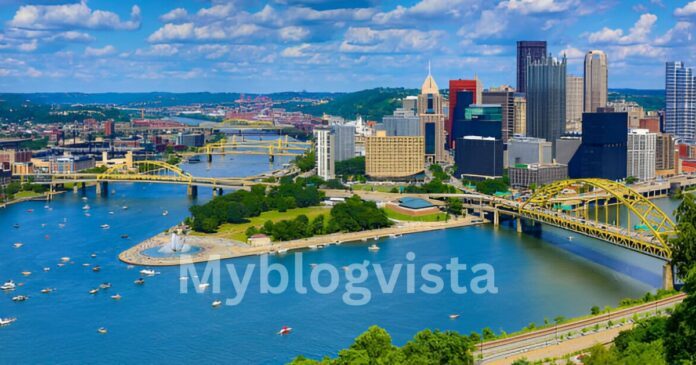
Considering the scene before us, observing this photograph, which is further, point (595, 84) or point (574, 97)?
point (595, 84)

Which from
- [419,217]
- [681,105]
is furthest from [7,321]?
[681,105]

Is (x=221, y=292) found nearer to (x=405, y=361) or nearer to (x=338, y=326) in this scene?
(x=338, y=326)

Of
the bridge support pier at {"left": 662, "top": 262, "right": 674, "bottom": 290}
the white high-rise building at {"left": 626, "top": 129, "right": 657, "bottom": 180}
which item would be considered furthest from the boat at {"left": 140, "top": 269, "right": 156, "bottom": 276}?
the white high-rise building at {"left": 626, "top": 129, "right": 657, "bottom": 180}

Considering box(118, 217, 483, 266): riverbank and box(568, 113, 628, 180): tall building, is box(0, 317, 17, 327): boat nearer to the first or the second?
box(118, 217, 483, 266): riverbank

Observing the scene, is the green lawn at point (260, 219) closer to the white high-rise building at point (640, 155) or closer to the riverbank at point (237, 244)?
the riverbank at point (237, 244)

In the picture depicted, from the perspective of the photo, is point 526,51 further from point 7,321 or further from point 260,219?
point 7,321

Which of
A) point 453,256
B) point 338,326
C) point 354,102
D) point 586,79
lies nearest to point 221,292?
point 338,326

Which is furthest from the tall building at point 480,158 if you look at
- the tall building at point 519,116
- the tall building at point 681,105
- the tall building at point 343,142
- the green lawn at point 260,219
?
the tall building at point 681,105
